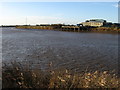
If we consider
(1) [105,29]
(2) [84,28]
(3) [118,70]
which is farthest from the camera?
(2) [84,28]

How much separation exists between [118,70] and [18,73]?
28.3ft

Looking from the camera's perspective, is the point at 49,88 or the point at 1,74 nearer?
the point at 49,88

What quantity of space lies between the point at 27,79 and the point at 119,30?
6860 centimetres

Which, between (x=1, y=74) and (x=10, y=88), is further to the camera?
(x=1, y=74)

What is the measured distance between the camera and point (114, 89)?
499 centimetres

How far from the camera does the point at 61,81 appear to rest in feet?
15.7

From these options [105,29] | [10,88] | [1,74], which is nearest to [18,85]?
[10,88]

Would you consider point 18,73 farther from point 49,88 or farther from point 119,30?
point 119,30

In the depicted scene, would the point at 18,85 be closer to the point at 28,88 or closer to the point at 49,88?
the point at 28,88

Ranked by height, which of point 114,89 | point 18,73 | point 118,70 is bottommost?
point 118,70

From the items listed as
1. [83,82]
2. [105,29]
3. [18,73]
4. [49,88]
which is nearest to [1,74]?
[18,73]

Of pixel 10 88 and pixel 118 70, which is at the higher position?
pixel 10 88

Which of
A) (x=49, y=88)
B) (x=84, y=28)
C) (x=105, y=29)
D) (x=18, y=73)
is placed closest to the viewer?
(x=49, y=88)

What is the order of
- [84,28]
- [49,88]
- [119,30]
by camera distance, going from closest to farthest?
[49,88] → [119,30] → [84,28]
